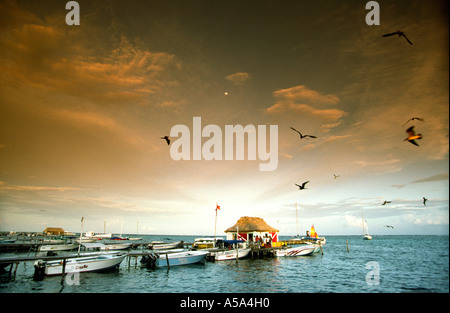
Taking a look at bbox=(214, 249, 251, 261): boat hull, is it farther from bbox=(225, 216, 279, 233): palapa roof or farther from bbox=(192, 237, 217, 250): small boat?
bbox=(225, 216, 279, 233): palapa roof

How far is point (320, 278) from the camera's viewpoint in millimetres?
25594

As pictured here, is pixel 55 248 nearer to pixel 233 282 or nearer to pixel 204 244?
pixel 204 244

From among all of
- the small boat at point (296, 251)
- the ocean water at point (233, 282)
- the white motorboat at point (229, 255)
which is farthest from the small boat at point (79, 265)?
the small boat at point (296, 251)

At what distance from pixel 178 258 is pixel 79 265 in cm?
1227

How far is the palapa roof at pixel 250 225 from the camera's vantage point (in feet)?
161

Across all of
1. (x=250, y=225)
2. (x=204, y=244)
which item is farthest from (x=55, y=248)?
(x=250, y=225)

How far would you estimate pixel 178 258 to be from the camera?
105ft

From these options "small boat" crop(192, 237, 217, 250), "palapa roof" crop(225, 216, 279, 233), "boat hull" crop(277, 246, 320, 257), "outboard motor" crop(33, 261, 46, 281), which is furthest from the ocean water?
"palapa roof" crop(225, 216, 279, 233)

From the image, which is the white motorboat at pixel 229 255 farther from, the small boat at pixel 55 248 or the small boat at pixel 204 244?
the small boat at pixel 55 248
